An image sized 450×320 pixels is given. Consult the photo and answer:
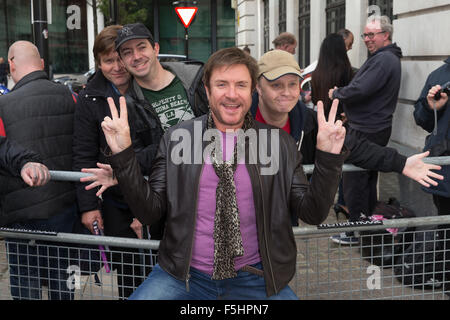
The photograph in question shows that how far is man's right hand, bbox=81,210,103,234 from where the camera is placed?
3482 millimetres

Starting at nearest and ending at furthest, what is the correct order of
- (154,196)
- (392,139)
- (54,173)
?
1. (154,196)
2. (54,173)
3. (392,139)

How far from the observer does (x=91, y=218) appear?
3486 mm

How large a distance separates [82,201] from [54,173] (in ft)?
1.53

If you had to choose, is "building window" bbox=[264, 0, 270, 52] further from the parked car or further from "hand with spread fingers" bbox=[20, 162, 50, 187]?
"hand with spread fingers" bbox=[20, 162, 50, 187]

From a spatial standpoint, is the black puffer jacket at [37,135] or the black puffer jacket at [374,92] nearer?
the black puffer jacket at [37,135]

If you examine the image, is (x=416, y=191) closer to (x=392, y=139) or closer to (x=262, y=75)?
(x=392, y=139)

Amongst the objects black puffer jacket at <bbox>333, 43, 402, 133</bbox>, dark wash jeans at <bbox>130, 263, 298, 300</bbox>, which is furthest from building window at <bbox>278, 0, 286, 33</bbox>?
dark wash jeans at <bbox>130, 263, 298, 300</bbox>

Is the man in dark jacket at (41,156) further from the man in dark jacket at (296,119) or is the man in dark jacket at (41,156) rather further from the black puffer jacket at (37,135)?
the man in dark jacket at (296,119)

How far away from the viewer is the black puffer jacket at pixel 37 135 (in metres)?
3.38

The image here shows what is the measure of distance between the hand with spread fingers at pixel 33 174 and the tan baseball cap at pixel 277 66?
1.29 metres

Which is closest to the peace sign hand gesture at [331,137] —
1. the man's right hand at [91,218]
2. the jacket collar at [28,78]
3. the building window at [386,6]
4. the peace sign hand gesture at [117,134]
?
the peace sign hand gesture at [117,134]
